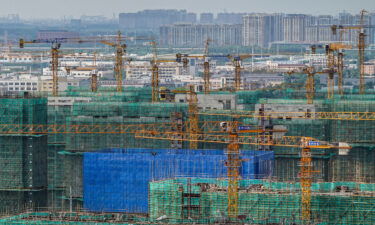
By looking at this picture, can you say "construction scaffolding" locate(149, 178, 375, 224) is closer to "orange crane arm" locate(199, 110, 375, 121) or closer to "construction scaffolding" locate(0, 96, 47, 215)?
"construction scaffolding" locate(0, 96, 47, 215)

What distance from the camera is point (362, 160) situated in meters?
139

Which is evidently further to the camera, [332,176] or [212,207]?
[332,176]

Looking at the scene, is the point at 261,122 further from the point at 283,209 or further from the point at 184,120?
the point at 283,209

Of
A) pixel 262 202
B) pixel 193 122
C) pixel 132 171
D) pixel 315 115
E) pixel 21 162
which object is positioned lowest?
pixel 262 202

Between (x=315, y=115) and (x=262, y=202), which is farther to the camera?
(x=315, y=115)

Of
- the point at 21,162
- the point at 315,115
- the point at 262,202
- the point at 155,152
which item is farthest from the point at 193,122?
the point at 262,202

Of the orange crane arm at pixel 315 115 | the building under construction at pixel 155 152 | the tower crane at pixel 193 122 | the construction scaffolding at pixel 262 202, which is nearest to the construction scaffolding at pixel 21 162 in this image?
Answer: the building under construction at pixel 155 152

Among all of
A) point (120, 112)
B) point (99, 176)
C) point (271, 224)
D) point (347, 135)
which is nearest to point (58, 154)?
point (120, 112)

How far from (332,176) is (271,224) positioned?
48.2 meters

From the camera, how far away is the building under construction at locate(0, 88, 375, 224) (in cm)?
11919

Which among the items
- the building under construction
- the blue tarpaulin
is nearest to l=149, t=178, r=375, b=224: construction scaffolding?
the building under construction

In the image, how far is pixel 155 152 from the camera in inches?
5069

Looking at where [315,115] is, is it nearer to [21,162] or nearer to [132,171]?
[132,171]

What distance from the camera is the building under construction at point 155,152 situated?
119188 millimetres
